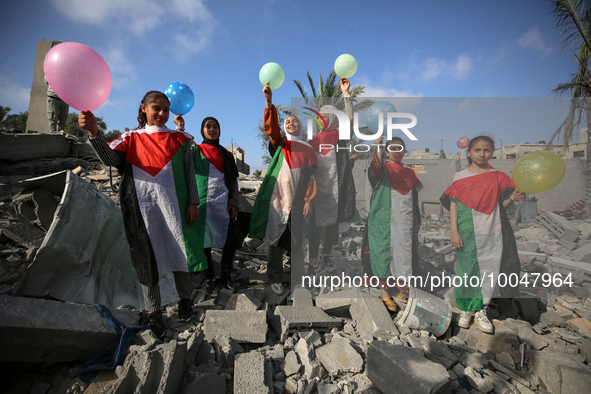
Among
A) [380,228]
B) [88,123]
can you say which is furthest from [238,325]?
[88,123]

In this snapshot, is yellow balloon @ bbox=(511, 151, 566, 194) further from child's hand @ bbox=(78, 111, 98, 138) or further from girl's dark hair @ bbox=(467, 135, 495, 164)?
child's hand @ bbox=(78, 111, 98, 138)

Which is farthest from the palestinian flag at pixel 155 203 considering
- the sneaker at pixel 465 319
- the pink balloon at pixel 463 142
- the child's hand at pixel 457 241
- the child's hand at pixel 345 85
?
the pink balloon at pixel 463 142

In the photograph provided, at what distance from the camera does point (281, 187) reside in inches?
119

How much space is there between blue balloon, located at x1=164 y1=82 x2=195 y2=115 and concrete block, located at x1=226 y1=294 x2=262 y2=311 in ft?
8.05

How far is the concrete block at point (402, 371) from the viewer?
63.1 inches

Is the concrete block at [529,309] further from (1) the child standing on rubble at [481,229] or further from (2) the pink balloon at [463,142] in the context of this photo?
(2) the pink balloon at [463,142]

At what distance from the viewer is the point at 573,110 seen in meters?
2.64

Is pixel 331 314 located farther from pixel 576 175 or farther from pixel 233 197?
pixel 576 175

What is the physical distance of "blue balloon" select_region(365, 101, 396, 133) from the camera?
2672mm

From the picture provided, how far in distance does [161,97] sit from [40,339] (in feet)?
6.19

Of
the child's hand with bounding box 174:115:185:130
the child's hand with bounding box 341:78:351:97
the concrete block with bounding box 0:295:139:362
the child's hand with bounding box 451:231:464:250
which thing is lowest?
the concrete block with bounding box 0:295:139:362

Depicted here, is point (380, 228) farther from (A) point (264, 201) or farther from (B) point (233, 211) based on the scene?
(B) point (233, 211)

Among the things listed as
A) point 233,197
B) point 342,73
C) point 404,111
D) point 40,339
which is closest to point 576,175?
point 404,111

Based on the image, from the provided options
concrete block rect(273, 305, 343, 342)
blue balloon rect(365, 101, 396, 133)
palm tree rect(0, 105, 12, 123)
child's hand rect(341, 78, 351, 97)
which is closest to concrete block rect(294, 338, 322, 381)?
concrete block rect(273, 305, 343, 342)
